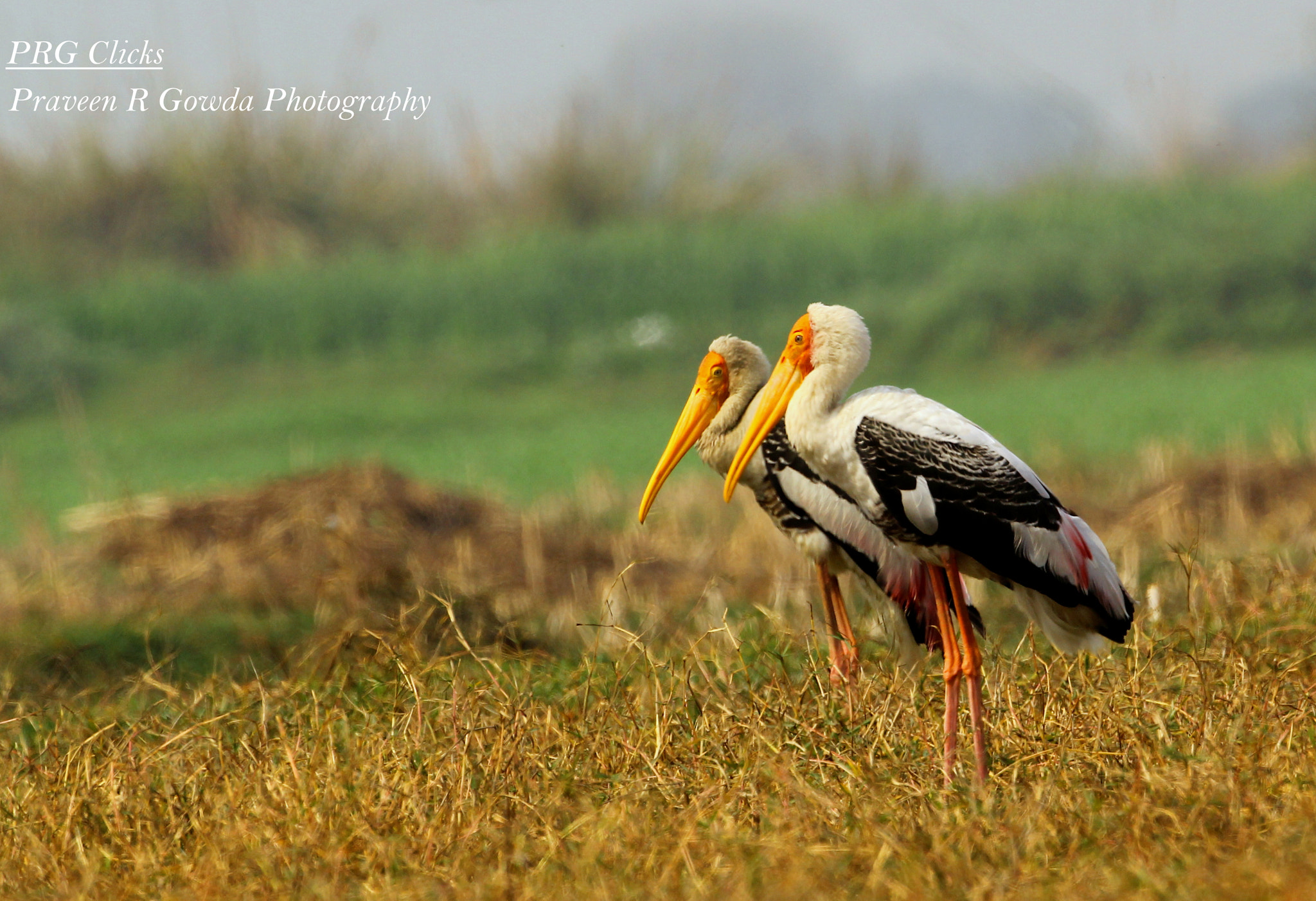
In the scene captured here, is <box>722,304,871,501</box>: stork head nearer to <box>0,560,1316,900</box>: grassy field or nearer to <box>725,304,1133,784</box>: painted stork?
<box>725,304,1133,784</box>: painted stork

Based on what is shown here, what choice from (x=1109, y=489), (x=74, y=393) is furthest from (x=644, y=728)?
(x=74, y=393)

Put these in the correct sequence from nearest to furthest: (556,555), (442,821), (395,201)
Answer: (442,821)
(556,555)
(395,201)

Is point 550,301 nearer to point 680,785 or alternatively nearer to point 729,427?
point 729,427

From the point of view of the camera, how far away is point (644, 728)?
4.10 meters

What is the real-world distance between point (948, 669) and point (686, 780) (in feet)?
2.47

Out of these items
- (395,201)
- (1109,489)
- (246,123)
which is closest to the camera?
(1109,489)

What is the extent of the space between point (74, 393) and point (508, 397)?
4.18m

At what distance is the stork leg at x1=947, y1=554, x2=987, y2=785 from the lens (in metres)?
3.80

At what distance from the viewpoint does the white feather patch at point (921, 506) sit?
12.8 feet

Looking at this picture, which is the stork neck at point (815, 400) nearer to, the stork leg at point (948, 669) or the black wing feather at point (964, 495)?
the black wing feather at point (964, 495)

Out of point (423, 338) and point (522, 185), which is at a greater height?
point (522, 185)

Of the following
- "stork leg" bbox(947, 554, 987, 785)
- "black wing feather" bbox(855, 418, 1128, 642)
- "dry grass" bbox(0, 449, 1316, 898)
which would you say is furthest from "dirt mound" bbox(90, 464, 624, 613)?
"black wing feather" bbox(855, 418, 1128, 642)

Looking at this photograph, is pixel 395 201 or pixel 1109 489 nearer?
pixel 1109 489

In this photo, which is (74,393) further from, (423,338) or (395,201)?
(395,201)
